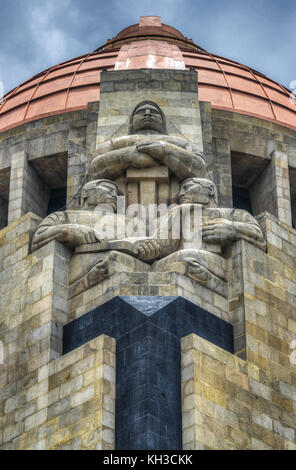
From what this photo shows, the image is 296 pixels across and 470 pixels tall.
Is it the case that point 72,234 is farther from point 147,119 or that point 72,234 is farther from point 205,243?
point 147,119

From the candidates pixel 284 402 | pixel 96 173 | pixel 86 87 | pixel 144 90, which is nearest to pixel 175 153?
pixel 96 173

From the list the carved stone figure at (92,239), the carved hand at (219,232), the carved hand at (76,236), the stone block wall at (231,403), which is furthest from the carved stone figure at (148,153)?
the stone block wall at (231,403)

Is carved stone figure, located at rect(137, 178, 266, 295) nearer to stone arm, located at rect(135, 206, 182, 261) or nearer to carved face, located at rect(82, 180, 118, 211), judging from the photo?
stone arm, located at rect(135, 206, 182, 261)

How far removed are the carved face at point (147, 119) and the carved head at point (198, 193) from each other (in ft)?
6.95

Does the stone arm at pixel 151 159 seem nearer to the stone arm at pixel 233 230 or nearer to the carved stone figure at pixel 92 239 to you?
the carved stone figure at pixel 92 239

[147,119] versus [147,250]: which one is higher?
[147,119]

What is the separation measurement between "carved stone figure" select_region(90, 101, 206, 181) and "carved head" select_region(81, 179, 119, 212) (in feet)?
1.64

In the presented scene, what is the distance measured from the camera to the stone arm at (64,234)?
32.4 meters

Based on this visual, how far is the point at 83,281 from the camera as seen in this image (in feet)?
104

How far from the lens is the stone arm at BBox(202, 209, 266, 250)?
3250 centimetres

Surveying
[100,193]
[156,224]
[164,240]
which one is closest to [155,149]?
[100,193]

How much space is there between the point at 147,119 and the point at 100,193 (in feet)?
8.51

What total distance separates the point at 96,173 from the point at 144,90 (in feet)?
13.7

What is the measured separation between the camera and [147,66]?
45156mm
